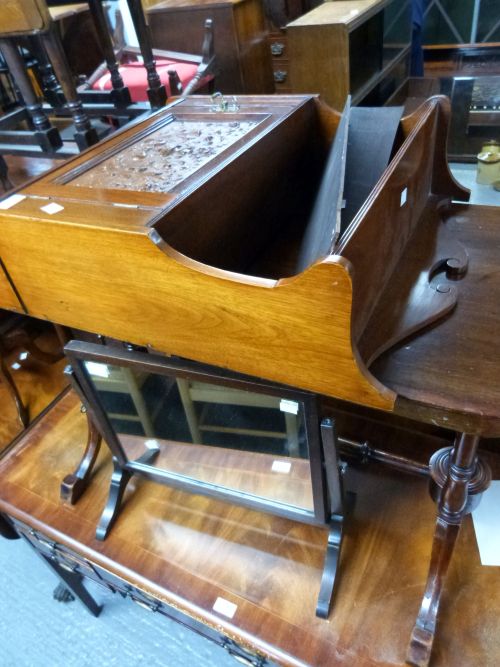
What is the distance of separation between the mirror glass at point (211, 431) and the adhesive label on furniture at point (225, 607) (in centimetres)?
20

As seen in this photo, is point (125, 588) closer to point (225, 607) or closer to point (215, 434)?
point (225, 607)

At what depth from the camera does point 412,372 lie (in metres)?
0.58

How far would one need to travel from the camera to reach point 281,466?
0.89 meters

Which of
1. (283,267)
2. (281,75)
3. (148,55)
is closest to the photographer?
(283,267)

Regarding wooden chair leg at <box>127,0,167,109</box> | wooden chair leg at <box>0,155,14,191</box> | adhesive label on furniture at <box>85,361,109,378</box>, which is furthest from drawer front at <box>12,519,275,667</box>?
wooden chair leg at <box>127,0,167,109</box>

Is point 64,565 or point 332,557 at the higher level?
point 332,557

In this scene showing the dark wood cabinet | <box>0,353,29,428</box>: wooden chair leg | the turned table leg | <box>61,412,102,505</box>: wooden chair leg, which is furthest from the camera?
the dark wood cabinet

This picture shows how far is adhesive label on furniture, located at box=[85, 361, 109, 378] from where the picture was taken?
2.89 ft

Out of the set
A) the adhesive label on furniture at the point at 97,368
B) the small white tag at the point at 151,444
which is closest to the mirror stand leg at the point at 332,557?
the small white tag at the point at 151,444

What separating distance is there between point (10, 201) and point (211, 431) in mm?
500

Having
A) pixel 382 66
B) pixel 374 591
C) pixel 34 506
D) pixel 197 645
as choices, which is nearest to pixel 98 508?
pixel 34 506

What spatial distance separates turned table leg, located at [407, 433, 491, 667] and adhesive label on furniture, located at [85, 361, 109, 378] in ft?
1.94

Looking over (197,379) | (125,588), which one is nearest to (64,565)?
(125,588)

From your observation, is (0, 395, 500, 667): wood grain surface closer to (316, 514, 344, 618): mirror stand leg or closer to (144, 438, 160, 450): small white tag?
(316, 514, 344, 618): mirror stand leg
